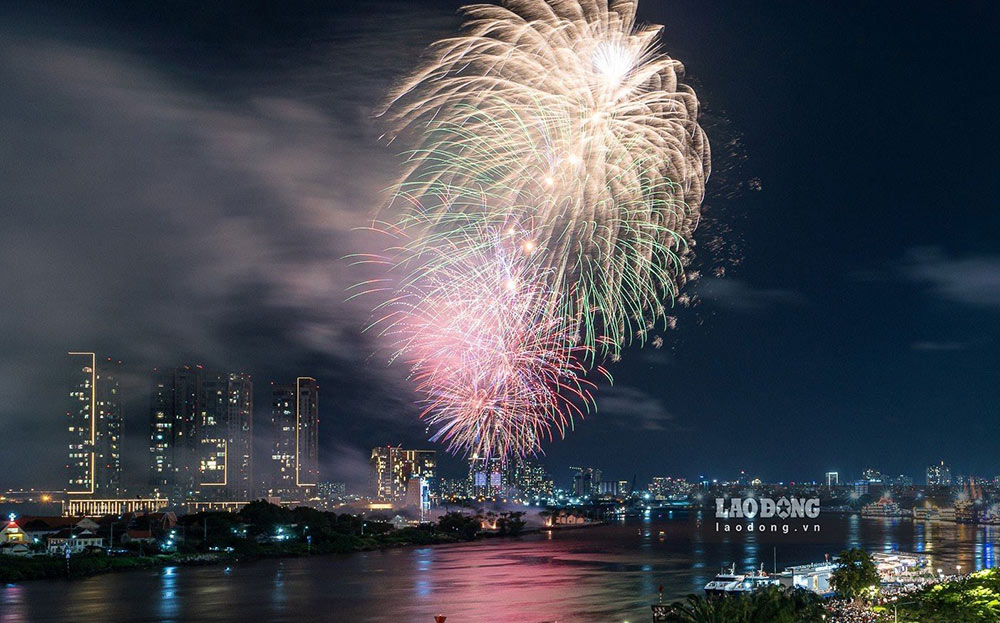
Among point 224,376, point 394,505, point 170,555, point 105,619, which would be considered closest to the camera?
point 105,619

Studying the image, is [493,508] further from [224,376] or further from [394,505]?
[224,376]

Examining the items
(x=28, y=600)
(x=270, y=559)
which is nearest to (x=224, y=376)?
(x=270, y=559)

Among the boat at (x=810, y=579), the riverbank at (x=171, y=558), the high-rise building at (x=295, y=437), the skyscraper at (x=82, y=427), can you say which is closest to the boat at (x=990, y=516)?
the riverbank at (x=171, y=558)

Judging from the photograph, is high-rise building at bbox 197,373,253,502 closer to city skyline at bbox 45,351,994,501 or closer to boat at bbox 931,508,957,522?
city skyline at bbox 45,351,994,501

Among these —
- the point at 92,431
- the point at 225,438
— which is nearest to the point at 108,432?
the point at 92,431

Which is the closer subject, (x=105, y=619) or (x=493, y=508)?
(x=105, y=619)

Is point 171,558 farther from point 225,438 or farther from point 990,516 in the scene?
point 990,516
